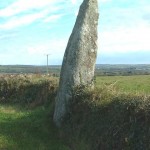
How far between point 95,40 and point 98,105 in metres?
4.77

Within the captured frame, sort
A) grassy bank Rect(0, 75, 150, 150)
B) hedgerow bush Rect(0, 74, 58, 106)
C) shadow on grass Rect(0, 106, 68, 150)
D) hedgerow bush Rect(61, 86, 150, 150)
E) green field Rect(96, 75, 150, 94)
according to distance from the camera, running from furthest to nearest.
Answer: hedgerow bush Rect(0, 74, 58, 106) < green field Rect(96, 75, 150, 94) < shadow on grass Rect(0, 106, 68, 150) < grassy bank Rect(0, 75, 150, 150) < hedgerow bush Rect(61, 86, 150, 150)

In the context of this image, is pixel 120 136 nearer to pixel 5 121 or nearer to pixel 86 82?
pixel 86 82

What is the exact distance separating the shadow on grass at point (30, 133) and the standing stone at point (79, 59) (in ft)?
2.50

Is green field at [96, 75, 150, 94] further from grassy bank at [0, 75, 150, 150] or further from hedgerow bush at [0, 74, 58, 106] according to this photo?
hedgerow bush at [0, 74, 58, 106]

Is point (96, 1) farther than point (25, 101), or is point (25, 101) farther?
point (25, 101)

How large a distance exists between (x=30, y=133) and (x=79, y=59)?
3850mm

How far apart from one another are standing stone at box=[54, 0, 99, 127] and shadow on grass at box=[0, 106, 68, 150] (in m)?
0.76

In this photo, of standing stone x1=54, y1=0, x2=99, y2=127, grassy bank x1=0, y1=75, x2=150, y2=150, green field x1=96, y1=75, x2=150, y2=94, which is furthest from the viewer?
green field x1=96, y1=75, x2=150, y2=94

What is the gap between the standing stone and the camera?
71.6ft

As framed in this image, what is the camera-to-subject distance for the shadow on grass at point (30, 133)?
61.6 feet

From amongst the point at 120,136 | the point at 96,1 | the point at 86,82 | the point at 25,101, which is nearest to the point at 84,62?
the point at 86,82

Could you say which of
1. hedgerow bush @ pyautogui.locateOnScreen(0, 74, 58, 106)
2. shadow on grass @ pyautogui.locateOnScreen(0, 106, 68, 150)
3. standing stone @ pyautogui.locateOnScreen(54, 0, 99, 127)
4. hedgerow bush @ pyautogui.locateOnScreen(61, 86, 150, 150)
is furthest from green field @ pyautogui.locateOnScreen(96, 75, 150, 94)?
hedgerow bush @ pyautogui.locateOnScreen(0, 74, 58, 106)

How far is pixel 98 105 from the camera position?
19.0 meters

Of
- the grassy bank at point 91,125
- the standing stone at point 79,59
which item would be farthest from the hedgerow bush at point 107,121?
the standing stone at point 79,59
